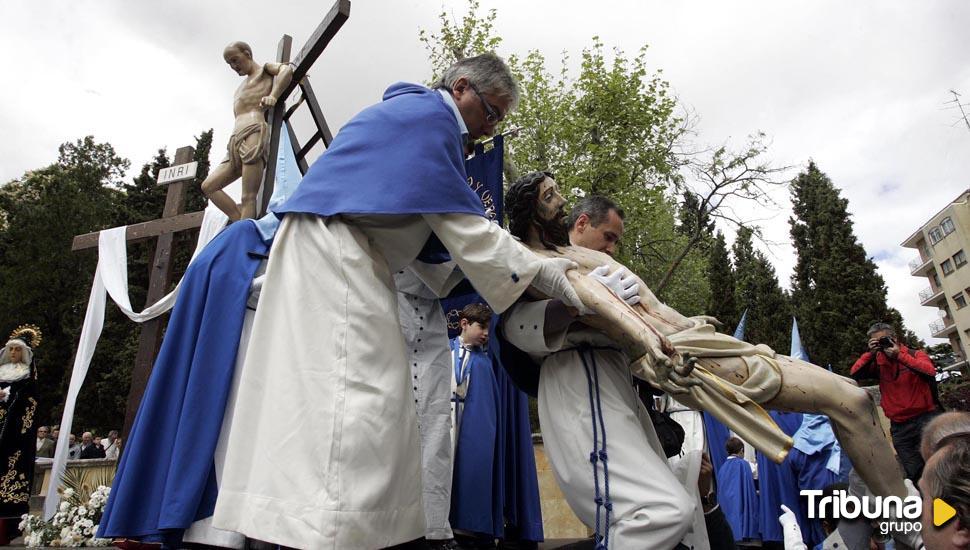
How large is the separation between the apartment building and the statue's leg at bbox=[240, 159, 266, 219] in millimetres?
49655

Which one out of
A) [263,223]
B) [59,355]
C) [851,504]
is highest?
[59,355]

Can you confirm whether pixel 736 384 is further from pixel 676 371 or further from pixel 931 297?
pixel 931 297

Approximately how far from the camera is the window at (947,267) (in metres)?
50.2

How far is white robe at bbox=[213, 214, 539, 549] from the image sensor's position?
67.5 inches

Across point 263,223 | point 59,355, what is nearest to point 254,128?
point 263,223

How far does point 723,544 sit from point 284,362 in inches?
87.1

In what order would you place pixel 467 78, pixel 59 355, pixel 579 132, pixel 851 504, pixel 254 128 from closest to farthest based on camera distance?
pixel 851 504 → pixel 467 78 → pixel 254 128 → pixel 579 132 → pixel 59 355

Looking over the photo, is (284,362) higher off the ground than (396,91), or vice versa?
(396,91)

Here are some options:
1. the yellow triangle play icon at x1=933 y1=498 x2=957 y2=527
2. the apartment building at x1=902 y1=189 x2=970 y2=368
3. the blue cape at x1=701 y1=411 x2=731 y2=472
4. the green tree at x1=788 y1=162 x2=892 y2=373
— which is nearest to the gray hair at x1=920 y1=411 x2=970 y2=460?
the yellow triangle play icon at x1=933 y1=498 x2=957 y2=527

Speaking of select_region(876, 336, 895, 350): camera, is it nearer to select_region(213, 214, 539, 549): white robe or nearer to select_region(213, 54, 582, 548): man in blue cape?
select_region(213, 54, 582, 548): man in blue cape

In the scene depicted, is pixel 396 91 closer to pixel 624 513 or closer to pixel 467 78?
pixel 467 78

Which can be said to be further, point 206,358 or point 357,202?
point 206,358

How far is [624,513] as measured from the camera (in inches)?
79.1

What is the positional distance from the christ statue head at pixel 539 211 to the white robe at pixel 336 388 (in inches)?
26.9
